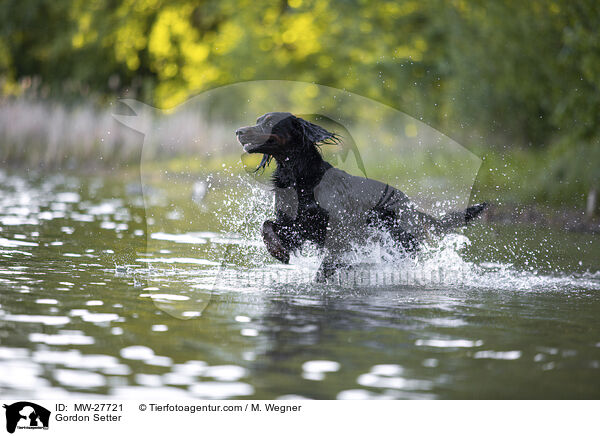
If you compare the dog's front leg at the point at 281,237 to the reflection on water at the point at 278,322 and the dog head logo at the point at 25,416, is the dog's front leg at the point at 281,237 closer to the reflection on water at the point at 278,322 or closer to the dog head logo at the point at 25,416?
the reflection on water at the point at 278,322

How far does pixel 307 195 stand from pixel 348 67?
2429cm

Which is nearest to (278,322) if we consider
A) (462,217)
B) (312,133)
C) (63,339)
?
(63,339)

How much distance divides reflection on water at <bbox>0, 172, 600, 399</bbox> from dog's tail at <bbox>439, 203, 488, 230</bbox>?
366 millimetres

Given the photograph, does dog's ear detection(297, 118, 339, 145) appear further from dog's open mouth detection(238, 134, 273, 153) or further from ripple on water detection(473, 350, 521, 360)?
ripple on water detection(473, 350, 521, 360)

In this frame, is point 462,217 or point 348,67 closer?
point 462,217

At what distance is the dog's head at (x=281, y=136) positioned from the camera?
6.92 metres

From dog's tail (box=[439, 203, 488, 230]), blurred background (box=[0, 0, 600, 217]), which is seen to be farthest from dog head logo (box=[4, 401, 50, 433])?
blurred background (box=[0, 0, 600, 217])

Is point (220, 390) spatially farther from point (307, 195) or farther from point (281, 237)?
point (307, 195)

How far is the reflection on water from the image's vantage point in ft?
13.2

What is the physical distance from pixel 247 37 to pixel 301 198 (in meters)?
27.4

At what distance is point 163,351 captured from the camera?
4.51m

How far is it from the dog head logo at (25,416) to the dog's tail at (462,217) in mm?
4649

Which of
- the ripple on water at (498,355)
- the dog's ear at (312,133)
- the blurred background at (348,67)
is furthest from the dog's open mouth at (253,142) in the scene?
the blurred background at (348,67)

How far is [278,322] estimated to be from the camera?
17.3 ft
